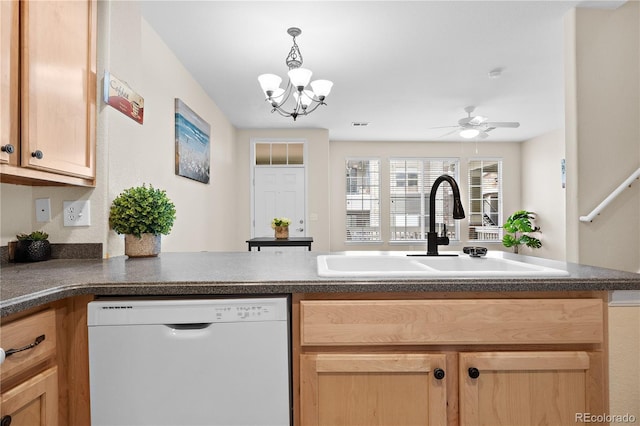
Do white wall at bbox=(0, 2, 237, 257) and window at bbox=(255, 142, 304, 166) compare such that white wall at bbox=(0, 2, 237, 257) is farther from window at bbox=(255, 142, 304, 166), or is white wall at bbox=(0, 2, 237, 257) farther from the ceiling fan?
the ceiling fan

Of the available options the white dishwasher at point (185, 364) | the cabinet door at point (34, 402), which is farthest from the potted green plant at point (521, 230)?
the cabinet door at point (34, 402)

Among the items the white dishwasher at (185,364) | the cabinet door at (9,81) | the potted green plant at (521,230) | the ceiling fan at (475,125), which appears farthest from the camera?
the potted green plant at (521,230)

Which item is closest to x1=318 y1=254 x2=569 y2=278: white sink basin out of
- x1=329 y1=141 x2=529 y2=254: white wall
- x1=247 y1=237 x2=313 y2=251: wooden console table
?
x1=247 y1=237 x2=313 y2=251: wooden console table

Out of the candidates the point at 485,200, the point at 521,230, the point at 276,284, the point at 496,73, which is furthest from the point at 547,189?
the point at 276,284

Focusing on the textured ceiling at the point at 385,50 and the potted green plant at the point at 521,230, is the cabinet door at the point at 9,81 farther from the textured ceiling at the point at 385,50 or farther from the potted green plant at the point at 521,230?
the potted green plant at the point at 521,230

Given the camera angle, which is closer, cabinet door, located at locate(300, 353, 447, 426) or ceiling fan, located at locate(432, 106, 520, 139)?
cabinet door, located at locate(300, 353, 447, 426)

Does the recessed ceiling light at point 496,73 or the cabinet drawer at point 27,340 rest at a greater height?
the recessed ceiling light at point 496,73

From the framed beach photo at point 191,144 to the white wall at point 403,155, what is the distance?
322cm

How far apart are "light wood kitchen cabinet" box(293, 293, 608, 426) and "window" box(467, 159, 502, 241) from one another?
21.3 ft

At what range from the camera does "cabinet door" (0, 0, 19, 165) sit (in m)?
1.14

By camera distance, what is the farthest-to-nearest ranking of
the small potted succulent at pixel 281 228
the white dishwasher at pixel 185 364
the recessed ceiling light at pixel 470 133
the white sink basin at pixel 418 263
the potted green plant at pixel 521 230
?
the potted green plant at pixel 521 230
the recessed ceiling light at pixel 470 133
the small potted succulent at pixel 281 228
the white sink basin at pixel 418 263
the white dishwasher at pixel 185 364

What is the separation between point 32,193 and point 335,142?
18.6 feet

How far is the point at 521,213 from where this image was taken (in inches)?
257

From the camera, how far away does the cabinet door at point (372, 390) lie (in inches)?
41.9
